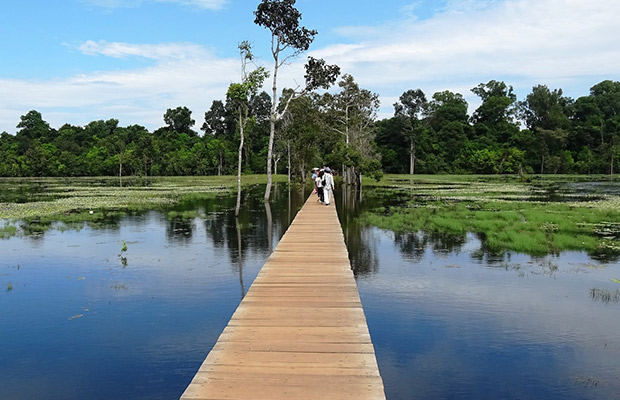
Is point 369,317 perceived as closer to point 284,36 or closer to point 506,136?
point 284,36

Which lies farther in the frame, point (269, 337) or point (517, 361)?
point (517, 361)

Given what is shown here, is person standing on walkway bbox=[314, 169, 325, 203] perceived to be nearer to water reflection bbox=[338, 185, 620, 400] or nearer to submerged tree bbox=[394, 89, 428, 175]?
water reflection bbox=[338, 185, 620, 400]

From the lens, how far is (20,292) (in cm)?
1020

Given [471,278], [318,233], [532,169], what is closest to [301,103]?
[318,233]

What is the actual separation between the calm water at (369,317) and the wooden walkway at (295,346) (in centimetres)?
92

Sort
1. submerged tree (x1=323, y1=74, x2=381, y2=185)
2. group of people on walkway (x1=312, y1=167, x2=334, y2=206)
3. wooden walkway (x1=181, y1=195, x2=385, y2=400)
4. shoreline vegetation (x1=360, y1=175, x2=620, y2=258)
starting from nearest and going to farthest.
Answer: wooden walkway (x1=181, y1=195, x2=385, y2=400) < shoreline vegetation (x1=360, y1=175, x2=620, y2=258) < group of people on walkway (x1=312, y1=167, x2=334, y2=206) < submerged tree (x1=323, y1=74, x2=381, y2=185)

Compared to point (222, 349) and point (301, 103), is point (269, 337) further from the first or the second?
point (301, 103)

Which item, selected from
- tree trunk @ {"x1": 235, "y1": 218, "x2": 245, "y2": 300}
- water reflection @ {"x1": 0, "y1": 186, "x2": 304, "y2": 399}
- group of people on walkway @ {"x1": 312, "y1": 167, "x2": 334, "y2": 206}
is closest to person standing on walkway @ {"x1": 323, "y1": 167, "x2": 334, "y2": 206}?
group of people on walkway @ {"x1": 312, "y1": 167, "x2": 334, "y2": 206}

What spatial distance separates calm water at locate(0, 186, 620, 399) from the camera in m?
6.38

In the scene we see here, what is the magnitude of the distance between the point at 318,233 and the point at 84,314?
24.0 feet

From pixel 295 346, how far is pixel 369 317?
138 inches

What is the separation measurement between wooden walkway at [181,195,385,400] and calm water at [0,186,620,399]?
0.92 metres

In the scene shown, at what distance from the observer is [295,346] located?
5.58m

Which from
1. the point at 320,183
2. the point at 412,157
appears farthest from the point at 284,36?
the point at 412,157
